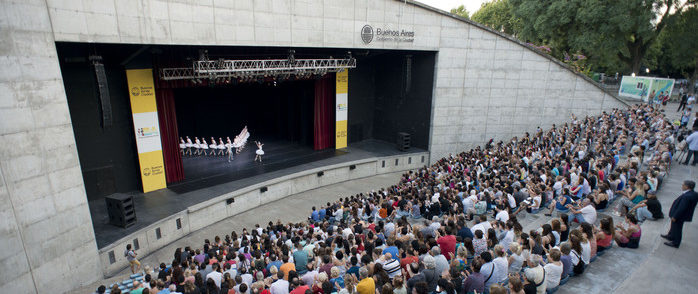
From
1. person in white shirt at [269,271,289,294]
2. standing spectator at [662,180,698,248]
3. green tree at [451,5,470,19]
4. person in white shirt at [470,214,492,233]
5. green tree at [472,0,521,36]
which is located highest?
green tree at [451,5,470,19]

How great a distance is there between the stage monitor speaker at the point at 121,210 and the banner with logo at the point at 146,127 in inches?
114

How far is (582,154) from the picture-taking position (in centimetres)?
1307

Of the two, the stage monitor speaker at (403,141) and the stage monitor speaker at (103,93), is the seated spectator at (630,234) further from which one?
the stage monitor speaker at (403,141)

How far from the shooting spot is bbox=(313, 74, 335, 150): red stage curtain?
62.9 ft

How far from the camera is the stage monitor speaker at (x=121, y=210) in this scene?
10.6 m

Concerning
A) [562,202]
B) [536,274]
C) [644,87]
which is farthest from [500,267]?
[644,87]

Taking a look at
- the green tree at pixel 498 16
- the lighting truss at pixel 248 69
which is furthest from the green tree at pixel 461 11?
the lighting truss at pixel 248 69

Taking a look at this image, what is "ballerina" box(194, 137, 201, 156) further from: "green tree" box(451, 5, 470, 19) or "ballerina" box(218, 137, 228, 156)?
"green tree" box(451, 5, 470, 19)

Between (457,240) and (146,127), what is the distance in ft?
38.5

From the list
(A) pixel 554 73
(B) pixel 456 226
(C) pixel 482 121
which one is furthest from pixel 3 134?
(A) pixel 554 73

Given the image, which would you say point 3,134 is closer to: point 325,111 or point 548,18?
point 325,111

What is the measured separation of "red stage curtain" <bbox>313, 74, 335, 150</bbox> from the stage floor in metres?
0.65

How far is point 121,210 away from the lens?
10.6 metres

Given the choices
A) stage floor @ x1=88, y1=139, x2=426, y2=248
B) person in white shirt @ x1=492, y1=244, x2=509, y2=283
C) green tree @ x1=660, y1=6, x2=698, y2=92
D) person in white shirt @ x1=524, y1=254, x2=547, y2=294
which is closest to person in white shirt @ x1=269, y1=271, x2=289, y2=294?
person in white shirt @ x1=492, y1=244, x2=509, y2=283
